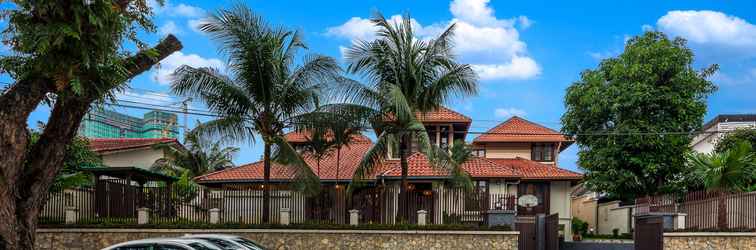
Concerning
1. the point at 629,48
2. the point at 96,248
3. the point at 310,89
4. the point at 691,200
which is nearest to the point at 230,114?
the point at 310,89

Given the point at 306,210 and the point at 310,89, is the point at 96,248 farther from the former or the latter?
the point at 310,89

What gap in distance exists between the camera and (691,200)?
66.1 ft

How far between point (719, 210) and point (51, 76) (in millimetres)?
16642

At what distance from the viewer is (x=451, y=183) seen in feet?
72.6

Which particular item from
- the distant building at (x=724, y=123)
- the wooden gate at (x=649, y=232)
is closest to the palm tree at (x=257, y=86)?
the wooden gate at (x=649, y=232)

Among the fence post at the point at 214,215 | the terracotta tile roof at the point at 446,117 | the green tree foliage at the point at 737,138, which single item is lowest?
the fence post at the point at 214,215

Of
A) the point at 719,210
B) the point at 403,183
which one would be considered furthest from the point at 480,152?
the point at 719,210

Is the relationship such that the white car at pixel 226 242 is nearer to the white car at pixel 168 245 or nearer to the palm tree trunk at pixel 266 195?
the white car at pixel 168 245

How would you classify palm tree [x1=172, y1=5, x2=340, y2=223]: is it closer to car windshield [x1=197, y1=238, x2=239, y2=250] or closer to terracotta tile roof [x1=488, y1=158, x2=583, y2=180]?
car windshield [x1=197, y1=238, x2=239, y2=250]

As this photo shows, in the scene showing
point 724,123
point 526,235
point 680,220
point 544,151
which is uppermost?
point 724,123

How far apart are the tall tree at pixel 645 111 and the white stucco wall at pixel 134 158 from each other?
22001mm

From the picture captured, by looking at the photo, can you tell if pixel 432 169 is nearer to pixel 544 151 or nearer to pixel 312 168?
pixel 312 168

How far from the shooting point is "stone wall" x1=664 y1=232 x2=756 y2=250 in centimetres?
1836

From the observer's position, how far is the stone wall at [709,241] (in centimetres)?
1836
